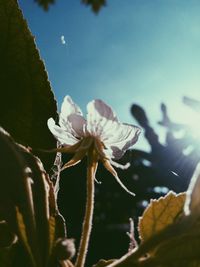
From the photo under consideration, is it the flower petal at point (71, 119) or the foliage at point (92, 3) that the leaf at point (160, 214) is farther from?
the foliage at point (92, 3)

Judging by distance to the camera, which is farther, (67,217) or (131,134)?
(67,217)

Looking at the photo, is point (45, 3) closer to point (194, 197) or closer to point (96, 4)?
point (96, 4)

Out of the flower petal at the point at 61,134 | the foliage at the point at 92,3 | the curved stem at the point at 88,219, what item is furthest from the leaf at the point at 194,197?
the foliage at the point at 92,3

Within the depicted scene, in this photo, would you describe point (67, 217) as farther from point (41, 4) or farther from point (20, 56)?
point (41, 4)

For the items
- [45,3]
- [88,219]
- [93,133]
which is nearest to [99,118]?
[93,133]

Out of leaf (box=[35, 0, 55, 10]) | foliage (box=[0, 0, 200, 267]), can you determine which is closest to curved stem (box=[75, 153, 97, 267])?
foliage (box=[0, 0, 200, 267])

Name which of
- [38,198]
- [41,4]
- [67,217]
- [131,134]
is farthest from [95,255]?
[41,4]
